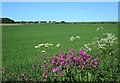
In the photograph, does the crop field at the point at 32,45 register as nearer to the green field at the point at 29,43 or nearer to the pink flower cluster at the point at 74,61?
the green field at the point at 29,43

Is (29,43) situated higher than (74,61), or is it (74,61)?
(74,61)

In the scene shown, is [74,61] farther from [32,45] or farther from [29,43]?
[29,43]

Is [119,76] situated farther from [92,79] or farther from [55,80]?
[55,80]

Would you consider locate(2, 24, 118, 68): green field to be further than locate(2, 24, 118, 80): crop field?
Yes

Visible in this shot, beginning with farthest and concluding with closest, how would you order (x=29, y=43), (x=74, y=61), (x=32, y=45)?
1. (x=29, y=43)
2. (x=32, y=45)
3. (x=74, y=61)

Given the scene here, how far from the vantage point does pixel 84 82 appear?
229 inches

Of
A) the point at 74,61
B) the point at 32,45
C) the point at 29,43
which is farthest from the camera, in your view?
the point at 29,43

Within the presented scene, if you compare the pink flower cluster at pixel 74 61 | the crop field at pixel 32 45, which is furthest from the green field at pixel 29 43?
the pink flower cluster at pixel 74 61

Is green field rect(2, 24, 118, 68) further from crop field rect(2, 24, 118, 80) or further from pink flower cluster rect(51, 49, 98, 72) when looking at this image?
pink flower cluster rect(51, 49, 98, 72)

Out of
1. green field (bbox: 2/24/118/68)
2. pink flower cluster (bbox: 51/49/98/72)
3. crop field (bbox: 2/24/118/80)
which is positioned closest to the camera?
pink flower cluster (bbox: 51/49/98/72)

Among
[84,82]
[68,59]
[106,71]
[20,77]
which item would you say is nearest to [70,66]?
[68,59]

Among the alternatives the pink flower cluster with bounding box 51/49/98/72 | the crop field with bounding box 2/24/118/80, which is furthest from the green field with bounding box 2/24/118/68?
the pink flower cluster with bounding box 51/49/98/72

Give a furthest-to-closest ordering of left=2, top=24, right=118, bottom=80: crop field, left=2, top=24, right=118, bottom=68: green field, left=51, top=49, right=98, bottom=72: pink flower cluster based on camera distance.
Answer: left=2, top=24, right=118, bottom=68: green field
left=2, top=24, right=118, bottom=80: crop field
left=51, top=49, right=98, bottom=72: pink flower cluster

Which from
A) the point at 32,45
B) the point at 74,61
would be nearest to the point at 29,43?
the point at 32,45
